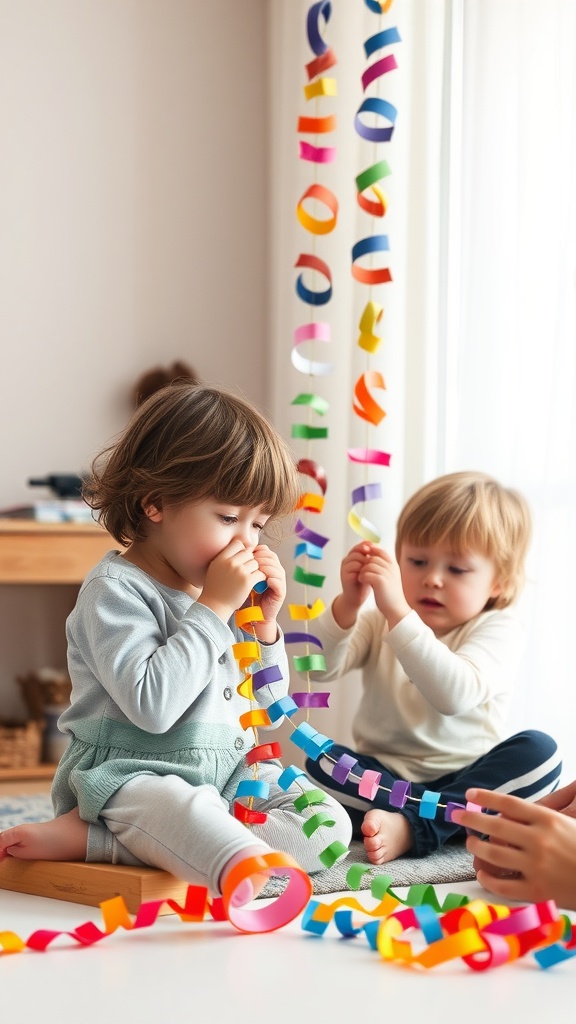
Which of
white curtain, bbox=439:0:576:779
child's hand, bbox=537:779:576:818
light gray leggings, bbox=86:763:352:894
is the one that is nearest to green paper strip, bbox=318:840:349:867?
light gray leggings, bbox=86:763:352:894

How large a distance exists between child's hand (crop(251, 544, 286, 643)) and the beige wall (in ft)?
5.51

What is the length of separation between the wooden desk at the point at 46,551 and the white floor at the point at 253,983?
1.54 meters

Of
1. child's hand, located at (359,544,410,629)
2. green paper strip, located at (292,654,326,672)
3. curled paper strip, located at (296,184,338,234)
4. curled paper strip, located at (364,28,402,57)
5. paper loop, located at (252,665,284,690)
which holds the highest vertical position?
curled paper strip, located at (364,28,402,57)

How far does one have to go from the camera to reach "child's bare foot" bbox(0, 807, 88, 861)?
4.09 ft

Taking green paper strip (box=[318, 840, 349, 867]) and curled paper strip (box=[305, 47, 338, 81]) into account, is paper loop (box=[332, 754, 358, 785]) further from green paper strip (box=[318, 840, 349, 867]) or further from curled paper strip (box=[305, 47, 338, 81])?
curled paper strip (box=[305, 47, 338, 81])

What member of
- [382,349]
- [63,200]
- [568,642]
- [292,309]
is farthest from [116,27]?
[568,642]

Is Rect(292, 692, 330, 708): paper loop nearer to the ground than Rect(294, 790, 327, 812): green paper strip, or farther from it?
farther from it

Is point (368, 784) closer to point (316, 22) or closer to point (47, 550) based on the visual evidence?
point (316, 22)

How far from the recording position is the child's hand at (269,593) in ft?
4.51

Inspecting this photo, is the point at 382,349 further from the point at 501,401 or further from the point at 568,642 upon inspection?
the point at 568,642

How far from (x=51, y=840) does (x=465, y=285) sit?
142 centimetres

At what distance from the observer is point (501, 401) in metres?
2.12

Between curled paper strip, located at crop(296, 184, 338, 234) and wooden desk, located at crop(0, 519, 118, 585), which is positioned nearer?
curled paper strip, located at crop(296, 184, 338, 234)

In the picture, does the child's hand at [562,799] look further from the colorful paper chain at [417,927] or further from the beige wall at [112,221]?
the beige wall at [112,221]
